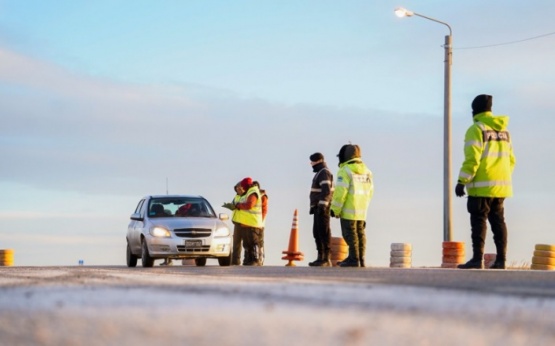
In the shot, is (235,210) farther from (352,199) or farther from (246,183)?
(352,199)

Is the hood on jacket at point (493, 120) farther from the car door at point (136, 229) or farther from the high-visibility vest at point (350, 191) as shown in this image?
the car door at point (136, 229)

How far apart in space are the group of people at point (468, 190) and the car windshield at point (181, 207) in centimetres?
89

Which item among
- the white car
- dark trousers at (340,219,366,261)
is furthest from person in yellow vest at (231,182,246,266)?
dark trousers at (340,219,366,261)

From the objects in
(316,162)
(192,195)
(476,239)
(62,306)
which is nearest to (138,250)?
(192,195)

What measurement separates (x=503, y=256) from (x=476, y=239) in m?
0.53

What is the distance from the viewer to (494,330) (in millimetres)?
2293

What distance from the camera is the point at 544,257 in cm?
2028

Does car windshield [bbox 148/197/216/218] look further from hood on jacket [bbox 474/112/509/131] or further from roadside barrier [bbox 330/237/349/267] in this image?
hood on jacket [bbox 474/112/509/131]

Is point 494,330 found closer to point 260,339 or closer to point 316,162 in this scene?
point 260,339

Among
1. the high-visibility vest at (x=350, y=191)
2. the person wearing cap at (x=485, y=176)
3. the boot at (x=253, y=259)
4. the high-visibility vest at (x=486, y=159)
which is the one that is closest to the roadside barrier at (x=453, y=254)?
the boot at (x=253, y=259)

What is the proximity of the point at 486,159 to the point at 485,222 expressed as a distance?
0.87 m

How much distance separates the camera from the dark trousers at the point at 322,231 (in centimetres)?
1838

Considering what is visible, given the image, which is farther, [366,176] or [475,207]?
[366,176]

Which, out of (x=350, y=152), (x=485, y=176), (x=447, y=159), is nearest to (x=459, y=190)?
(x=485, y=176)
